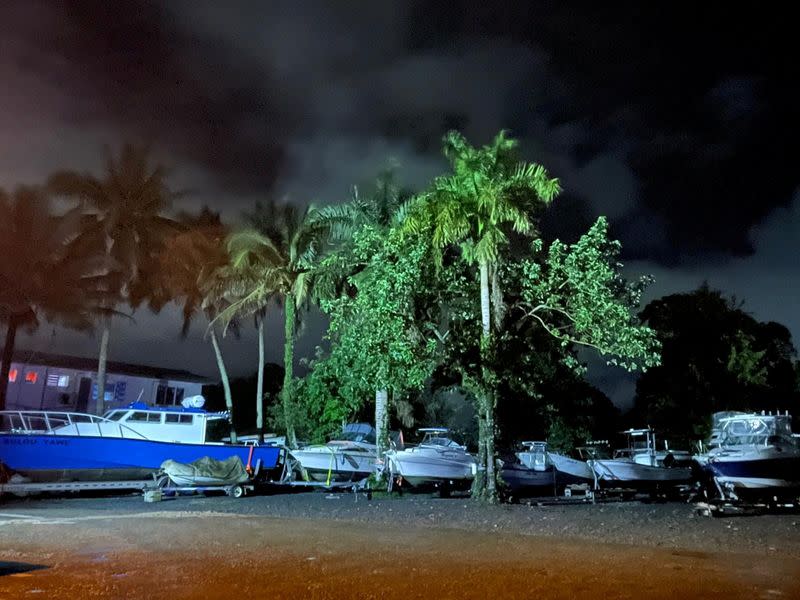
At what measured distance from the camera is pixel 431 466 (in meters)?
21.6

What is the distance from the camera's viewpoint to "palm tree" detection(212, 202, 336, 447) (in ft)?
90.1

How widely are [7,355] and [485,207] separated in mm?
23213

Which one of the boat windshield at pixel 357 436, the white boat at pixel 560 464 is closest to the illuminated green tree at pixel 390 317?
the white boat at pixel 560 464

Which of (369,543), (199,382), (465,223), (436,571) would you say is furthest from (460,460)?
(199,382)

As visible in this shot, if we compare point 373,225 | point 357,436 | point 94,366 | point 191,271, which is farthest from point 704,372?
point 94,366

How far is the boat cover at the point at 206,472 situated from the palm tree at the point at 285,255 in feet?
24.2

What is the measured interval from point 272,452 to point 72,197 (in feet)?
56.7

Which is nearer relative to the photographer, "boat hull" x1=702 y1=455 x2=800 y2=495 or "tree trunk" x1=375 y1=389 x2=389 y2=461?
"boat hull" x1=702 y1=455 x2=800 y2=495

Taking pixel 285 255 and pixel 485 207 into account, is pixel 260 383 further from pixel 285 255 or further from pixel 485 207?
pixel 485 207

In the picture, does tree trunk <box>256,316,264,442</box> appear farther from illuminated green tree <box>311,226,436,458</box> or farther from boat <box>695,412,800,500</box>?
boat <box>695,412,800,500</box>

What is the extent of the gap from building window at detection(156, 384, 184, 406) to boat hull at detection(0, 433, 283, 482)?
25920 mm

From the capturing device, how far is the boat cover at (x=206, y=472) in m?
18.6

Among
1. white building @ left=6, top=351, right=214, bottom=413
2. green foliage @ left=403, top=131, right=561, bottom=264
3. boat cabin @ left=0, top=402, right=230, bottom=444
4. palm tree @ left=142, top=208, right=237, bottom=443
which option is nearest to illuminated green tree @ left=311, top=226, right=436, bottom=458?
green foliage @ left=403, top=131, right=561, bottom=264

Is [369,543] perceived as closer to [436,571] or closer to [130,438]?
[436,571]
